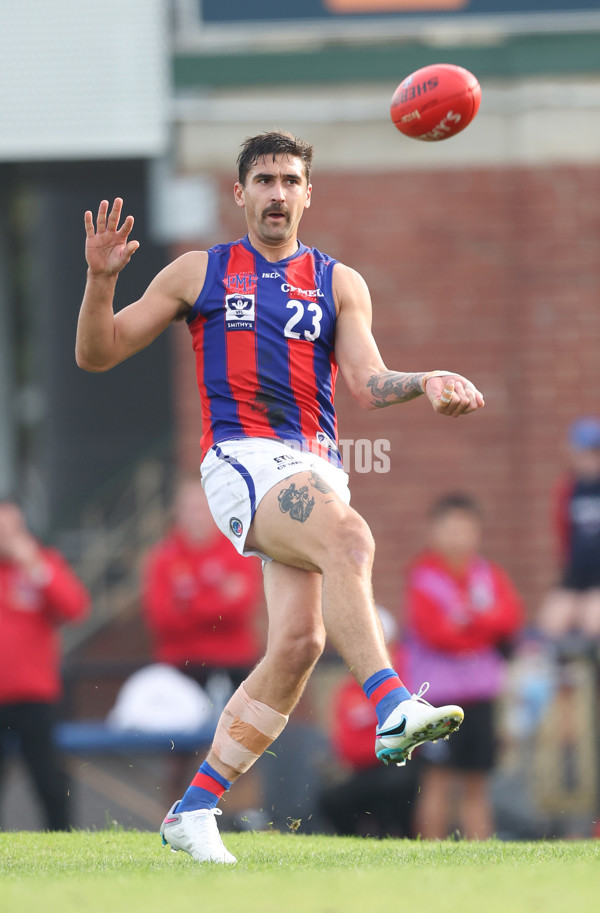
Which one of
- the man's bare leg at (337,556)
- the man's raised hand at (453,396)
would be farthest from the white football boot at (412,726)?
the man's raised hand at (453,396)

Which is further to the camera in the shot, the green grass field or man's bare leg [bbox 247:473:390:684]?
man's bare leg [bbox 247:473:390:684]

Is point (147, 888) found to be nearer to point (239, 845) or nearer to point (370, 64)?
point (239, 845)

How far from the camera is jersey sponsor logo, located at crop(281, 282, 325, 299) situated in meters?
5.61

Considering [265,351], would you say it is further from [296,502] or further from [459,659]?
[459,659]

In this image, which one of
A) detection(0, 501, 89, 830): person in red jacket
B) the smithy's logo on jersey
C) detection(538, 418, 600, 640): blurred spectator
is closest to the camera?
the smithy's logo on jersey

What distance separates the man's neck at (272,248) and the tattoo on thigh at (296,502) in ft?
3.58

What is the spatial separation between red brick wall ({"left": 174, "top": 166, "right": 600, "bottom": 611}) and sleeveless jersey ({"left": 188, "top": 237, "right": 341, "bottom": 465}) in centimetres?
590

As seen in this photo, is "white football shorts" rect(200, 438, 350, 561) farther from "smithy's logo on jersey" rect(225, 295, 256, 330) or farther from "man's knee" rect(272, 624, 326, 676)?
"smithy's logo on jersey" rect(225, 295, 256, 330)

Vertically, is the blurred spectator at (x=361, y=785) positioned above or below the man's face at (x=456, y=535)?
below

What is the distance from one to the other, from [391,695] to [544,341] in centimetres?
732

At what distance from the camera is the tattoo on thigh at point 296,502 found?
5.06 m

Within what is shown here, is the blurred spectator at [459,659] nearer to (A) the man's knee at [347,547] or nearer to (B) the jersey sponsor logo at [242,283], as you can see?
(B) the jersey sponsor logo at [242,283]

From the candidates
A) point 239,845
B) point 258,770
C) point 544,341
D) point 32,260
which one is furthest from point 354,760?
point 32,260

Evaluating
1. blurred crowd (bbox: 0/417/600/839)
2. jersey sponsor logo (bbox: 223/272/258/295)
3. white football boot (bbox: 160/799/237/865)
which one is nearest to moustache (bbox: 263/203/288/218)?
jersey sponsor logo (bbox: 223/272/258/295)
